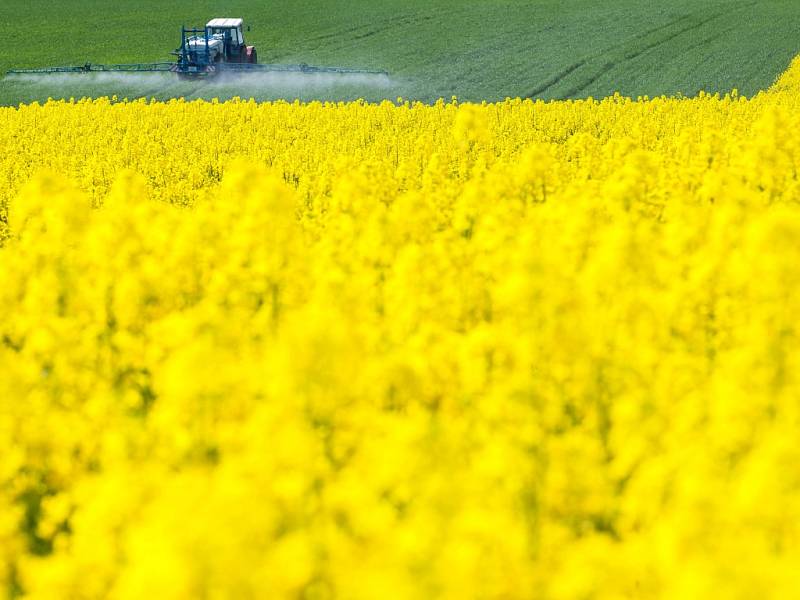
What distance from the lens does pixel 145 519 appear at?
3234 millimetres

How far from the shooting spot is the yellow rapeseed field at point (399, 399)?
9.94 feet

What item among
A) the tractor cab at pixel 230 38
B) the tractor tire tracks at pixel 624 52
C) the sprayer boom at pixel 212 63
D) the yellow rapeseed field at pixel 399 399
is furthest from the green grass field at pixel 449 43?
the yellow rapeseed field at pixel 399 399

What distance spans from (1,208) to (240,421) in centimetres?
1149

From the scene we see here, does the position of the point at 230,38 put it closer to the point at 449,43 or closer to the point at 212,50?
the point at 212,50

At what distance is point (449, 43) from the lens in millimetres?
43312

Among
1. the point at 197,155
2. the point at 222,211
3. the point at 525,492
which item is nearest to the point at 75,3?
the point at 197,155

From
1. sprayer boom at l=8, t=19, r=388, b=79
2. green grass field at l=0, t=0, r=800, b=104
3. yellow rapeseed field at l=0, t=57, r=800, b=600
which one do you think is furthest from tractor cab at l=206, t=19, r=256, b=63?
yellow rapeseed field at l=0, t=57, r=800, b=600

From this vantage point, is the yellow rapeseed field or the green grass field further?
the green grass field

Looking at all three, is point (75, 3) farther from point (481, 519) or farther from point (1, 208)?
point (481, 519)

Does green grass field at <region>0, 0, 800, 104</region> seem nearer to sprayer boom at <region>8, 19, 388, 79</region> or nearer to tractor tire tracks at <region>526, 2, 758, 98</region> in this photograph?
tractor tire tracks at <region>526, 2, 758, 98</region>

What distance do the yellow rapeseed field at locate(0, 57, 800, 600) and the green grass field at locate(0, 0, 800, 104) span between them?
23.9 m

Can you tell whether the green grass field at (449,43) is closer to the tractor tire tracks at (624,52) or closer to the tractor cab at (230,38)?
the tractor tire tracks at (624,52)

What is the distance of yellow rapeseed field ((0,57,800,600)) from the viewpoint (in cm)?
303

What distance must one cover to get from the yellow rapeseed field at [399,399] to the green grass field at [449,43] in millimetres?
23882
